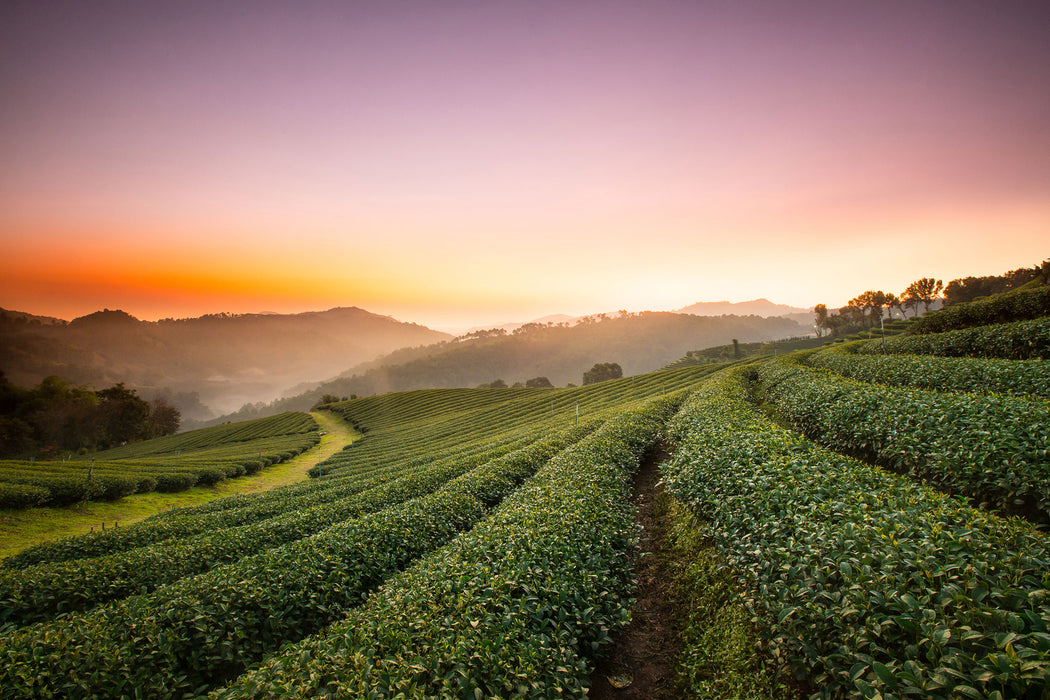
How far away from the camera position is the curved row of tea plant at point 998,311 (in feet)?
80.6

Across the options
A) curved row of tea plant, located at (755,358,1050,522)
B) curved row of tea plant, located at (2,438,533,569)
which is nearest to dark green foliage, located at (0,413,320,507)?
curved row of tea plant, located at (2,438,533,569)

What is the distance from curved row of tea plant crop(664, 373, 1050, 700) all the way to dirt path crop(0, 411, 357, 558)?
86.6ft

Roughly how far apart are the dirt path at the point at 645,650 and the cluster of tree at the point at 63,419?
326 ft

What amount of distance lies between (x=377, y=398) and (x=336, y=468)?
179 feet

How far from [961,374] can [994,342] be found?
1022 cm

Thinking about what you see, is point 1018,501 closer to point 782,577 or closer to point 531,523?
point 782,577

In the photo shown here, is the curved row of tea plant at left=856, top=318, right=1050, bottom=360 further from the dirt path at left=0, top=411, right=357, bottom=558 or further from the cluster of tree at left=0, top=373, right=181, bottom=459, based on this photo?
the cluster of tree at left=0, top=373, right=181, bottom=459

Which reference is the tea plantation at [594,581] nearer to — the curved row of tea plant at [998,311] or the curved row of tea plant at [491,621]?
the curved row of tea plant at [491,621]

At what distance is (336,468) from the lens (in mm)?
35719

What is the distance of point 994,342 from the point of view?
69.9 ft

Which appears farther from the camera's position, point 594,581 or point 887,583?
point 594,581

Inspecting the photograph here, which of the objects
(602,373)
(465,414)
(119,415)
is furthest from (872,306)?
(119,415)

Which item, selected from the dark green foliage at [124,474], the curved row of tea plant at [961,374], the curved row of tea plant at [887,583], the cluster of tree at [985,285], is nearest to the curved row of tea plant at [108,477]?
the dark green foliage at [124,474]

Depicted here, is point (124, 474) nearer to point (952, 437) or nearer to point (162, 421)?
point (952, 437)
